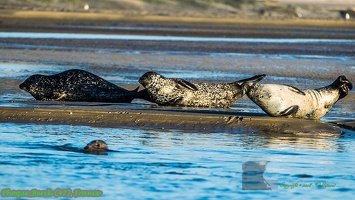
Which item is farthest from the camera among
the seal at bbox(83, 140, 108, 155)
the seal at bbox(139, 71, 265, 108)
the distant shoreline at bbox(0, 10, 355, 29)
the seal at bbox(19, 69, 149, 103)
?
the distant shoreline at bbox(0, 10, 355, 29)

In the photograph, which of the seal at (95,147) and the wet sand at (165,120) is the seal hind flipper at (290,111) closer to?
the wet sand at (165,120)

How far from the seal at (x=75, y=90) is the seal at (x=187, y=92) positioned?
0.39 metres

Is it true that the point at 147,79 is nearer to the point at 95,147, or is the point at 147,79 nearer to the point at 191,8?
the point at 95,147

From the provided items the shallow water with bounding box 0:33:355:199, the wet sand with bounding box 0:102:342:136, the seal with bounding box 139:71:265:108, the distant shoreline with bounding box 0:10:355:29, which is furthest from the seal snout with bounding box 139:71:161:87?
the distant shoreline with bounding box 0:10:355:29

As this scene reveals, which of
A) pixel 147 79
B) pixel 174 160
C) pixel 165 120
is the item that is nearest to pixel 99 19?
pixel 147 79

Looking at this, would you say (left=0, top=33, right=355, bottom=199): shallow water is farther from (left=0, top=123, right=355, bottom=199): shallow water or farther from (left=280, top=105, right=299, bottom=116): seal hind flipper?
(left=280, top=105, right=299, bottom=116): seal hind flipper

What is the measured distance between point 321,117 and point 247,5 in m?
51.8

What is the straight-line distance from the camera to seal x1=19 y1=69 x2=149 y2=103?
11719mm

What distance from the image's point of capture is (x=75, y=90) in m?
11.8

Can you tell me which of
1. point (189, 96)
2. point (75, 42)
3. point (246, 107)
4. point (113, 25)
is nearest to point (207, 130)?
point (189, 96)

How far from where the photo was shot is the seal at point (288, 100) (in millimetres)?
10375

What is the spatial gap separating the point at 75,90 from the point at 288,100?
2.92m

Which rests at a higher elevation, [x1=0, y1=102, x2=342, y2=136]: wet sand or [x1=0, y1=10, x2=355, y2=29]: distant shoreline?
[x1=0, y1=102, x2=342, y2=136]: wet sand

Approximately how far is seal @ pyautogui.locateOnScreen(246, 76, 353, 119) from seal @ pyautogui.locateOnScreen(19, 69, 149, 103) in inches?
75.3
